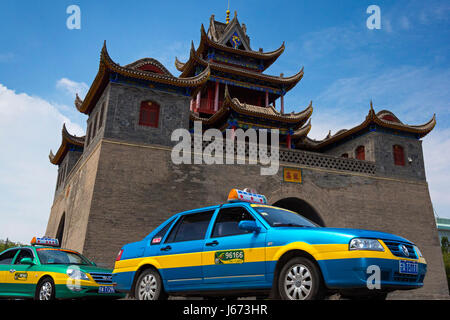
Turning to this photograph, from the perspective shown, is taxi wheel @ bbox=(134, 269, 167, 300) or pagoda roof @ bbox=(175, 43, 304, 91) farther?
pagoda roof @ bbox=(175, 43, 304, 91)

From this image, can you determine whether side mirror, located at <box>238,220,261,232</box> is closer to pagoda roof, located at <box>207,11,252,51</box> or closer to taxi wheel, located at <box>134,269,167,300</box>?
taxi wheel, located at <box>134,269,167,300</box>

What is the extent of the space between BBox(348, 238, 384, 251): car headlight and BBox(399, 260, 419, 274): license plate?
12.5 inches

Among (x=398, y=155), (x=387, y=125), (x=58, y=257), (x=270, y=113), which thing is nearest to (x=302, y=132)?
(x=270, y=113)

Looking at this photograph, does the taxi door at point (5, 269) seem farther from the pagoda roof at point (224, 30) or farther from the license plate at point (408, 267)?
the pagoda roof at point (224, 30)

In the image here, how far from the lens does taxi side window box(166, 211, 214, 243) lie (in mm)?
6060

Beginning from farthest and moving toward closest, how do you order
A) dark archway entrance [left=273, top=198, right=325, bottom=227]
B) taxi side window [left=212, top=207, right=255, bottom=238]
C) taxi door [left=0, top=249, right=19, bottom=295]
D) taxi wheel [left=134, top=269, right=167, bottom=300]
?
dark archway entrance [left=273, top=198, right=325, bottom=227]
taxi door [left=0, top=249, right=19, bottom=295]
taxi wheel [left=134, top=269, right=167, bottom=300]
taxi side window [left=212, top=207, right=255, bottom=238]

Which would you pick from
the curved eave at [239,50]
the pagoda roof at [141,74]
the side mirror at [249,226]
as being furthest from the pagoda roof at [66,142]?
the side mirror at [249,226]

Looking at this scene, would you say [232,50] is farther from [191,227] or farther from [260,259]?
[260,259]

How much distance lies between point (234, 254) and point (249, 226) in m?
0.44

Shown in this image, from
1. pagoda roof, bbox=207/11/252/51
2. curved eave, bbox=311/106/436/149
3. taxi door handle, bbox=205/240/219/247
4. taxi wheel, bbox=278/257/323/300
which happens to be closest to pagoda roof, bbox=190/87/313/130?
curved eave, bbox=311/106/436/149

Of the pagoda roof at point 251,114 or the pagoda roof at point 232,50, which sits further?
the pagoda roof at point 232,50

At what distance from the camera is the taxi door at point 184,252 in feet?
18.7

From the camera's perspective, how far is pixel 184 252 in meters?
5.90

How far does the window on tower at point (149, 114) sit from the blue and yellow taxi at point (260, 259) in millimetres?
9983
